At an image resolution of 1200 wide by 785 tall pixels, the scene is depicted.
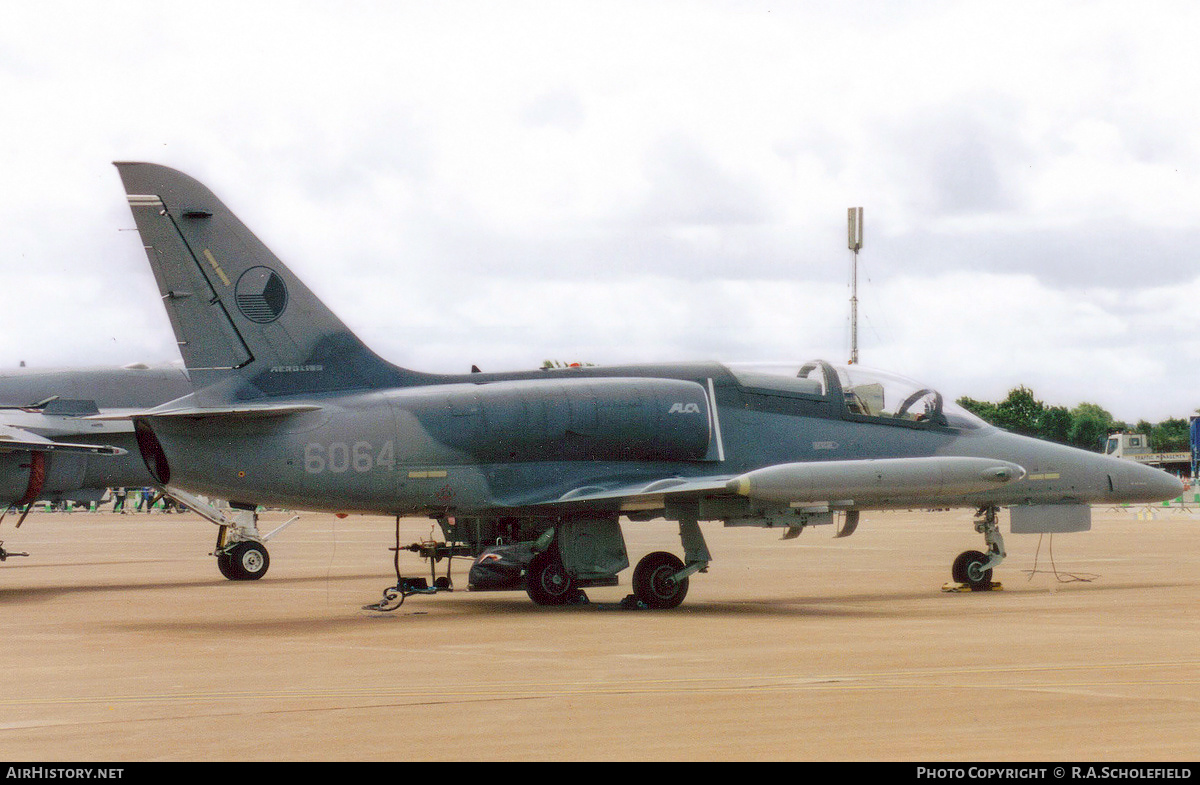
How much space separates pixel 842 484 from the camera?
48.1 feet

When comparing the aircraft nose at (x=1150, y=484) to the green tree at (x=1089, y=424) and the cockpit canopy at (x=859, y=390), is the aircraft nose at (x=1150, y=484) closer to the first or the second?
the cockpit canopy at (x=859, y=390)

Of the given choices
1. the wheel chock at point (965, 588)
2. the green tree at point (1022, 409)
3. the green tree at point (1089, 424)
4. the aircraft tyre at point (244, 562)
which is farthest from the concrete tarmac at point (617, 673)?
the green tree at point (1089, 424)

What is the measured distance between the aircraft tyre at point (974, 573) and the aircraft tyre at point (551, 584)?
18.5ft

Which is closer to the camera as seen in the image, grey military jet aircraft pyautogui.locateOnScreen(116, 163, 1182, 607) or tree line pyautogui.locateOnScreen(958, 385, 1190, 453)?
grey military jet aircraft pyautogui.locateOnScreen(116, 163, 1182, 607)

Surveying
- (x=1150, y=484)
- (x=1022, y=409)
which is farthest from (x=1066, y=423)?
(x=1150, y=484)

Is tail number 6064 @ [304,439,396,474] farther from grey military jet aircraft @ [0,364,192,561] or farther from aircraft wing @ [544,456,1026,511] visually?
grey military jet aircraft @ [0,364,192,561]

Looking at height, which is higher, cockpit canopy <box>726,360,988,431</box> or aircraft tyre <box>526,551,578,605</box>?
cockpit canopy <box>726,360,988,431</box>

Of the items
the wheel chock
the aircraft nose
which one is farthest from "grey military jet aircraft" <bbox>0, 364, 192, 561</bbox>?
the aircraft nose

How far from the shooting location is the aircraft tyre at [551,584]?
1647 centimetres

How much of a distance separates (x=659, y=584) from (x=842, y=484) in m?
2.62

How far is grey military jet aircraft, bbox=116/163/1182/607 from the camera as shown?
48.3 ft

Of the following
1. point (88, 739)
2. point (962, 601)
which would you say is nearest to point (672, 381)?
point (962, 601)

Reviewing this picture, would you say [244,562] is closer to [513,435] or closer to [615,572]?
[513,435]

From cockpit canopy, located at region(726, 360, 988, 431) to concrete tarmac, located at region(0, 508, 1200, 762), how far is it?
2.42m
